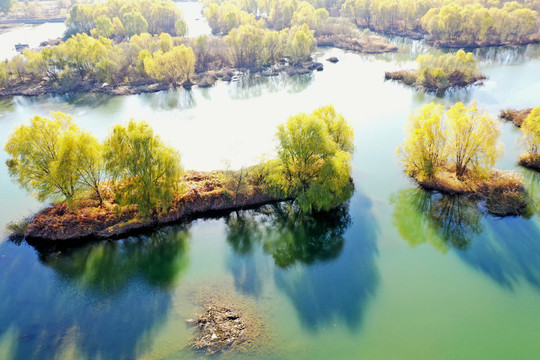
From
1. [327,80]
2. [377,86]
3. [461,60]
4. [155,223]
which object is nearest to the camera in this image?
[155,223]

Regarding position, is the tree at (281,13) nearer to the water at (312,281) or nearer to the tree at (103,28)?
the tree at (103,28)

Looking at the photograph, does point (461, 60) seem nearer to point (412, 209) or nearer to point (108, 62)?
point (412, 209)

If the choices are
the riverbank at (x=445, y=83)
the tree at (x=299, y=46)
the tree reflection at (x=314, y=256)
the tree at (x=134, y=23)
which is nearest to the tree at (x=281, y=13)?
the tree at (x=299, y=46)

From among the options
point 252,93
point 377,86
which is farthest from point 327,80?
point 252,93

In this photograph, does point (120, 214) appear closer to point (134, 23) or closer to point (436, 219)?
point (436, 219)

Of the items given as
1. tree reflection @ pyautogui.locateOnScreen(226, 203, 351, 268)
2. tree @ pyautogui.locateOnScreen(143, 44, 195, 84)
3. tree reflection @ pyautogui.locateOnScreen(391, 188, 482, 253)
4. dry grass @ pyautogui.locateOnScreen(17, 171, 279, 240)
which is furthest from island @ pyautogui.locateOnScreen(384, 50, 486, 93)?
dry grass @ pyautogui.locateOnScreen(17, 171, 279, 240)
